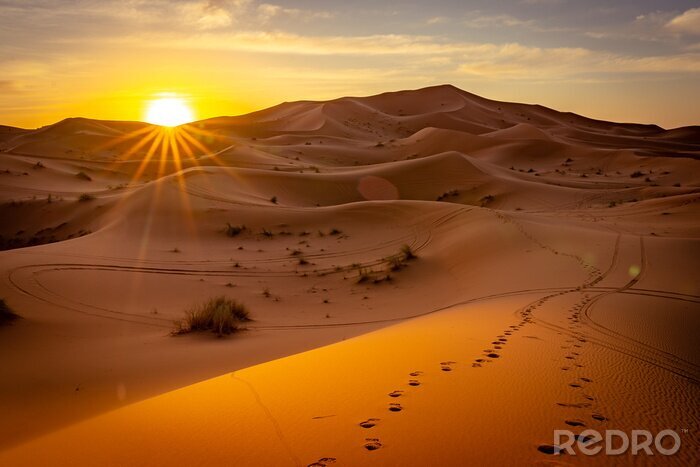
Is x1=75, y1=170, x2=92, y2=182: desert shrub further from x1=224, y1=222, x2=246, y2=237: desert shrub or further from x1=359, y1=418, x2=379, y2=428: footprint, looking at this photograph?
x1=359, y1=418, x2=379, y2=428: footprint

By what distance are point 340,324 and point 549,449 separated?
5.36 metres

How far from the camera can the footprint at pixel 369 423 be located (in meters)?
2.85

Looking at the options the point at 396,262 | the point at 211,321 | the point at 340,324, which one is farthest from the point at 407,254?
the point at 211,321

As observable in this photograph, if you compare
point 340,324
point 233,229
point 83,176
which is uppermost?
point 83,176

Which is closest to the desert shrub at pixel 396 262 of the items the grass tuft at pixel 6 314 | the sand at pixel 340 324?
the sand at pixel 340 324

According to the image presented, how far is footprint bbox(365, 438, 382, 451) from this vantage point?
2.56 m

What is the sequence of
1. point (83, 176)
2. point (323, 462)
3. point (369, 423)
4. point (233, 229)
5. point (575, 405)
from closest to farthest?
point (323, 462) < point (369, 423) < point (575, 405) < point (233, 229) < point (83, 176)

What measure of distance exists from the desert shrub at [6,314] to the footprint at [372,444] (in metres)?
5.69

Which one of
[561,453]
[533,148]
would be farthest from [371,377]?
[533,148]

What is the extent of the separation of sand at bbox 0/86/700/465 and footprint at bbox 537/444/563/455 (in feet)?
0.19

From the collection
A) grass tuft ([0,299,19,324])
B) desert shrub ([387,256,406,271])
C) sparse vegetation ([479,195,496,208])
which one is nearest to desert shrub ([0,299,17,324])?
grass tuft ([0,299,19,324])

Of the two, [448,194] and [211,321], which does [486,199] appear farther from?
[211,321]

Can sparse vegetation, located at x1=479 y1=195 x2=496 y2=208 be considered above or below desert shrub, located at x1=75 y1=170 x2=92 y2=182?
below

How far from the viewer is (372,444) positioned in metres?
2.60
